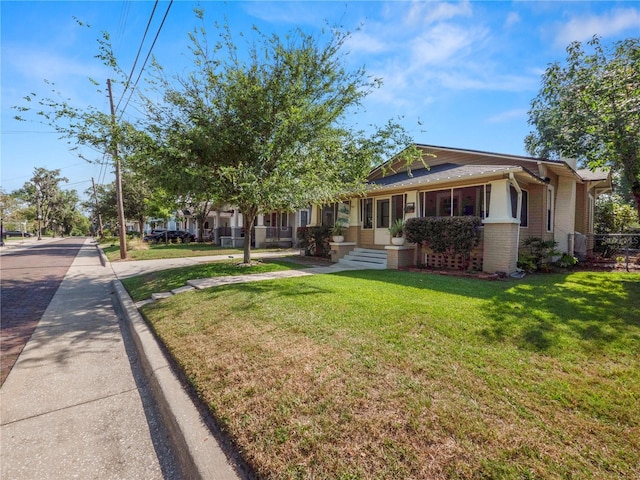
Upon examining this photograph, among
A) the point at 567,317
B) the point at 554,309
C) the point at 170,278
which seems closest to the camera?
the point at 567,317

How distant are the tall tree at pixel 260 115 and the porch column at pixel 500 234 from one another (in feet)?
15.9

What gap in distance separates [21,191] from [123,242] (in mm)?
71831

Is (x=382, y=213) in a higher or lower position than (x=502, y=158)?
lower

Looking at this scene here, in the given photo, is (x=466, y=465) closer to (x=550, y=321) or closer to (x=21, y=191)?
(x=550, y=321)

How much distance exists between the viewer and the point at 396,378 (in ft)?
9.18

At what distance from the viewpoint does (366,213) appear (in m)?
13.1

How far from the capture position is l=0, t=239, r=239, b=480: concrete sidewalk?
2285 millimetres

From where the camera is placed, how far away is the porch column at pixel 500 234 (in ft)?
27.7

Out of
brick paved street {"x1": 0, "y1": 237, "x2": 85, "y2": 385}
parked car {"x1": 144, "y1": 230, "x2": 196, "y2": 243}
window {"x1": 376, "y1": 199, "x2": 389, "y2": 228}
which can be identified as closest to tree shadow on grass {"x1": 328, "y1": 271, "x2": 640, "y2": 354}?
window {"x1": 376, "y1": 199, "x2": 389, "y2": 228}

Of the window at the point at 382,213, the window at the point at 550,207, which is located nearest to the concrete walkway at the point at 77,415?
the window at the point at 382,213

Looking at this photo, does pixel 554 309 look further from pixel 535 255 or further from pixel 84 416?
pixel 84 416

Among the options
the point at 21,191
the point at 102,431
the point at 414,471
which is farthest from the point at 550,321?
the point at 21,191

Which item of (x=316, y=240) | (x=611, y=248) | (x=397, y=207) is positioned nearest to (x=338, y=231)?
(x=316, y=240)

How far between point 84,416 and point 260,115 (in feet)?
24.1
